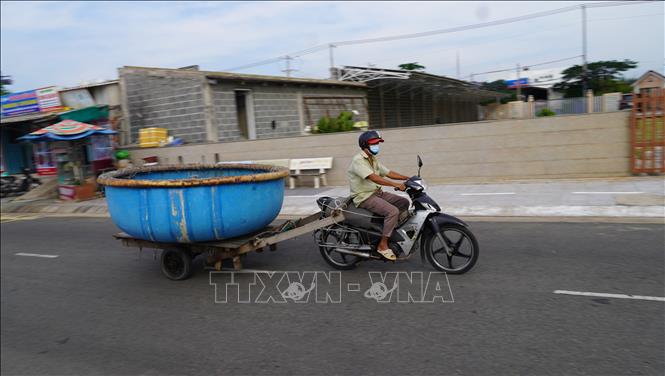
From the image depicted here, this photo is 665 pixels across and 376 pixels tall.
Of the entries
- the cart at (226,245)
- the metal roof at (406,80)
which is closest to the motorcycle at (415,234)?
the cart at (226,245)

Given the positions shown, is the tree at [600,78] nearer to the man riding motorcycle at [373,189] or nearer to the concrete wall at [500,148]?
the concrete wall at [500,148]

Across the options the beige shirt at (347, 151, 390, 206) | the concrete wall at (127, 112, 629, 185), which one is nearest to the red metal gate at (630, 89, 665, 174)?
the concrete wall at (127, 112, 629, 185)

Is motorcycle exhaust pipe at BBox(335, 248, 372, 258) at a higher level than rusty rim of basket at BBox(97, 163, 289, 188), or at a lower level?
lower

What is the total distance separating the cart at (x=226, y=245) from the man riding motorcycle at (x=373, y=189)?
1.19 feet

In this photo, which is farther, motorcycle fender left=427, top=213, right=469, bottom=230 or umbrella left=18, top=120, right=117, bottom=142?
umbrella left=18, top=120, right=117, bottom=142

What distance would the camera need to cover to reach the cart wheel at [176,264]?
19.7 feet

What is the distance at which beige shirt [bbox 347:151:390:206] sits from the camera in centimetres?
563

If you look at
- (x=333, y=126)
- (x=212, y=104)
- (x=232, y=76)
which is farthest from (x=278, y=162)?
(x=232, y=76)

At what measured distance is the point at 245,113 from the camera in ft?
62.1

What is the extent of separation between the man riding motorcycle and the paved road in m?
0.70

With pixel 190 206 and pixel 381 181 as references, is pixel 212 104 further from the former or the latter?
pixel 381 181

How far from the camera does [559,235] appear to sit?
7.33 meters

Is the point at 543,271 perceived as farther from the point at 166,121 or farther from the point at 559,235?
the point at 166,121

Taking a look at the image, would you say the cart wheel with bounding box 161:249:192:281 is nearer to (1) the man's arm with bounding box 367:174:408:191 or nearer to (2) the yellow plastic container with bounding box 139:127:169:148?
(1) the man's arm with bounding box 367:174:408:191
